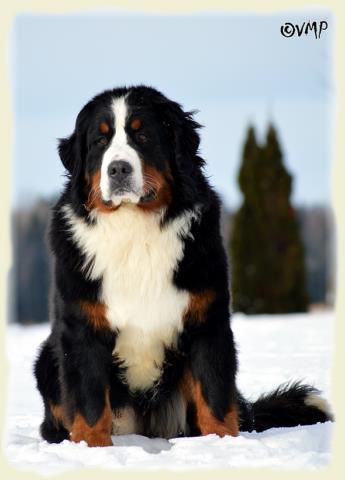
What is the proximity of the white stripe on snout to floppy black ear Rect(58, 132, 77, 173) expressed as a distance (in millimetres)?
434

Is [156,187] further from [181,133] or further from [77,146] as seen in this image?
[77,146]

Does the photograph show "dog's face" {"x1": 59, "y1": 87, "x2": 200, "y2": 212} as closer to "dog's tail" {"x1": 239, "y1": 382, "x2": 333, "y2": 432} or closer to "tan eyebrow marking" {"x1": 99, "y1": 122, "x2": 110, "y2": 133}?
"tan eyebrow marking" {"x1": 99, "y1": 122, "x2": 110, "y2": 133}

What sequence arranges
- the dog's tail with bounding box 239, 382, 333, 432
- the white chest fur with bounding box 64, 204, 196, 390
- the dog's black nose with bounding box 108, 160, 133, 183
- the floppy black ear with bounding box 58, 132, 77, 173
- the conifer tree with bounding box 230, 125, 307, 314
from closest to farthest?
the dog's black nose with bounding box 108, 160, 133, 183, the white chest fur with bounding box 64, 204, 196, 390, the floppy black ear with bounding box 58, 132, 77, 173, the dog's tail with bounding box 239, 382, 333, 432, the conifer tree with bounding box 230, 125, 307, 314

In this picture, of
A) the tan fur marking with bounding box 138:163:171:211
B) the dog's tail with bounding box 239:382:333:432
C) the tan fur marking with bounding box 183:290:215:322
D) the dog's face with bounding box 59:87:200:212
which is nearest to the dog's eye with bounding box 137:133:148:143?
the dog's face with bounding box 59:87:200:212

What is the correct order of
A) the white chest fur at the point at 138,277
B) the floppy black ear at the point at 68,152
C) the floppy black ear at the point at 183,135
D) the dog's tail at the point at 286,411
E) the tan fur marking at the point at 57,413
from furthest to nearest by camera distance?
the dog's tail at the point at 286,411 < the tan fur marking at the point at 57,413 < the floppy black ear at the point at 68,152 < the floppy black ear at the point at 183,135 < the white chest fur at the point at 138,277

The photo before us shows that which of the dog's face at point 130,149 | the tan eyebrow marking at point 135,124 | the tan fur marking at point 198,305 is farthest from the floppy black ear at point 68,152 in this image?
the tan fur marking at point 198,305

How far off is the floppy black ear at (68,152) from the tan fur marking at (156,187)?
0.56m

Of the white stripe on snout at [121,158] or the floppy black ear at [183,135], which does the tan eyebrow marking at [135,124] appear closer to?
the white stripe on snout at [121,158]

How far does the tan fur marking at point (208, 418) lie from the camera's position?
15.4ft

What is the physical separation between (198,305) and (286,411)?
120 cm

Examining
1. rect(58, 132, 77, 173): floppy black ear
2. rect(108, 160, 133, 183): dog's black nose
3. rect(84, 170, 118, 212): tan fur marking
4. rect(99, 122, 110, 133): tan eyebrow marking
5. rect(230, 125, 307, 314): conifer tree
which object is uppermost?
rect(99, 122, 110, 133): tan eyebrow marking

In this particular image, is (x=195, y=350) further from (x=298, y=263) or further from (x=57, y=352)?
(x=298, y=263)

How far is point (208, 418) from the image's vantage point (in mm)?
4719

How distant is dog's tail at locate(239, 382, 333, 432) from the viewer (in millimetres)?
5312
